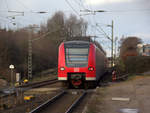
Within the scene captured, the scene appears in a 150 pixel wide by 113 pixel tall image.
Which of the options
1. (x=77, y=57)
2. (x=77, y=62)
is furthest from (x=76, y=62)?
(x=77, y=57)

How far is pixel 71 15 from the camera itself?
52.5 m

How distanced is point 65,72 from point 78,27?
35.7 m

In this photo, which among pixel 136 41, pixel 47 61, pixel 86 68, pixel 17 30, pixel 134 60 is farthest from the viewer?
pixel 136 41

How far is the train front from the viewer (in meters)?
15.1

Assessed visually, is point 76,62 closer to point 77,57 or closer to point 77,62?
point 77,62

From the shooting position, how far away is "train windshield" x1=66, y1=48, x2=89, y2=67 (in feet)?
49.8

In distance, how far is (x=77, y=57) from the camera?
15273mm

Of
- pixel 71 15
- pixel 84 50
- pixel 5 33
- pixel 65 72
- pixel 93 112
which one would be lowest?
pixel 93 112

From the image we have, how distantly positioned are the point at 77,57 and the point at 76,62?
32 cm

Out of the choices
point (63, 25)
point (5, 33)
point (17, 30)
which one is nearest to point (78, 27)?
point (63, 25)

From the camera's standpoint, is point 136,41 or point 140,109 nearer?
point 140,109

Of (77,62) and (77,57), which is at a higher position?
(77,57)

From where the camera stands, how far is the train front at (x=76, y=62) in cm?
1509

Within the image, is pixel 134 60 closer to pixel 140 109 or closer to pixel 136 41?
pixel 140 109
